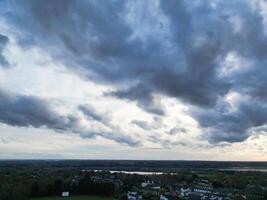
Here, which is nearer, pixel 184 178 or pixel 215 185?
pixel 215 185

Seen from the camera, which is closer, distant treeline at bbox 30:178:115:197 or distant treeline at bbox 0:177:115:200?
distant treeline at bbox 0:177:115:200

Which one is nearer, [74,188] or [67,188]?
[74,188]

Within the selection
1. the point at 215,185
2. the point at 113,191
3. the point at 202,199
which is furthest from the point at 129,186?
the point at 215,185

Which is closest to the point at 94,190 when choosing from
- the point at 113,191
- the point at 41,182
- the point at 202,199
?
the point at 113,191

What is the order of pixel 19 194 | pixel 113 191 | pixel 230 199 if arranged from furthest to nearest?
pixel 113 191 < pixel 230 199 < pixel 19 194

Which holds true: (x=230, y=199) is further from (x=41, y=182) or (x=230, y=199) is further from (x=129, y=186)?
(x=41, y=182)

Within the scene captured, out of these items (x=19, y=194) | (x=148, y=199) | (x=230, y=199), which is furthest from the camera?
(x=230, y=199)

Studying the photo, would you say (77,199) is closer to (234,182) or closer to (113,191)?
(113,191)

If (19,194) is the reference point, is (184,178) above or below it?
above

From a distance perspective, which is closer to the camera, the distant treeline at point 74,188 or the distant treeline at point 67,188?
the distant treeline at point 67,188
